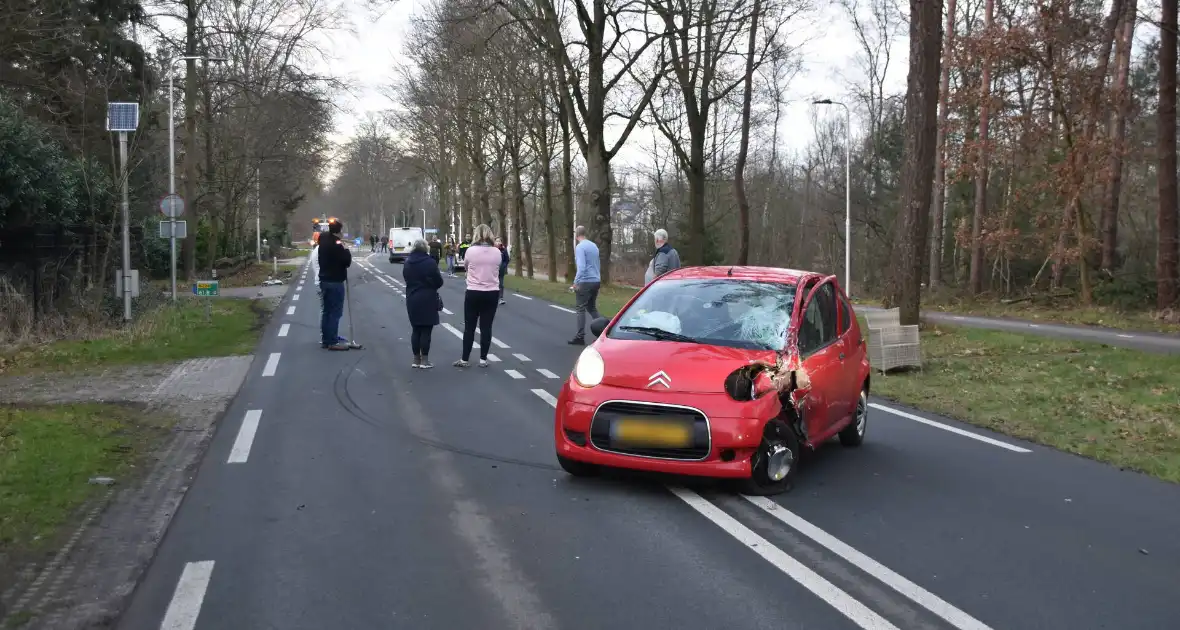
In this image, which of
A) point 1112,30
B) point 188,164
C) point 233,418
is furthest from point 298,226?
point 233,418

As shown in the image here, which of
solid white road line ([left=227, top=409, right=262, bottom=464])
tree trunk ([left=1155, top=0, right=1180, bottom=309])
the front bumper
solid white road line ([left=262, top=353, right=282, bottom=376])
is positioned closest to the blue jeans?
solid white road line ([left=262, top=353, right=282, bottom=376])

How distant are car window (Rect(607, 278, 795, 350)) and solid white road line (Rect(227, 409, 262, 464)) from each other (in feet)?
9.81

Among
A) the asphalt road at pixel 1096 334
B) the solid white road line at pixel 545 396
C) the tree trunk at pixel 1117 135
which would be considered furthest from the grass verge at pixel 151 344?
the tree trunk at pixel 1117 135

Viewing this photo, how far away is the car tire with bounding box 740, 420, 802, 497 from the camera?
622cm

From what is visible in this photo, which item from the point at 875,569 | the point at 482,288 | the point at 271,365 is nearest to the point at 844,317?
the point at 875,569

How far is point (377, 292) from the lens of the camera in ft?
98.9

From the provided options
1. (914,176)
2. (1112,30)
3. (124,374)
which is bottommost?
(124,374)

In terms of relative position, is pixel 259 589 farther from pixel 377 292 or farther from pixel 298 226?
pixel 298 226

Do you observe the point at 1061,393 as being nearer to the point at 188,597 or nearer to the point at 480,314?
the point at 480,314

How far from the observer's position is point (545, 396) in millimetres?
10477

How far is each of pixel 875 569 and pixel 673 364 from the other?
198 centimetres

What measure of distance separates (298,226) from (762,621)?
420ft

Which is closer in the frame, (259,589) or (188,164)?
(259,589)

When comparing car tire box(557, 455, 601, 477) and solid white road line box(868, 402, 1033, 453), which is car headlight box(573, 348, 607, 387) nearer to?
car tire box(557, 455, 601, 477)
